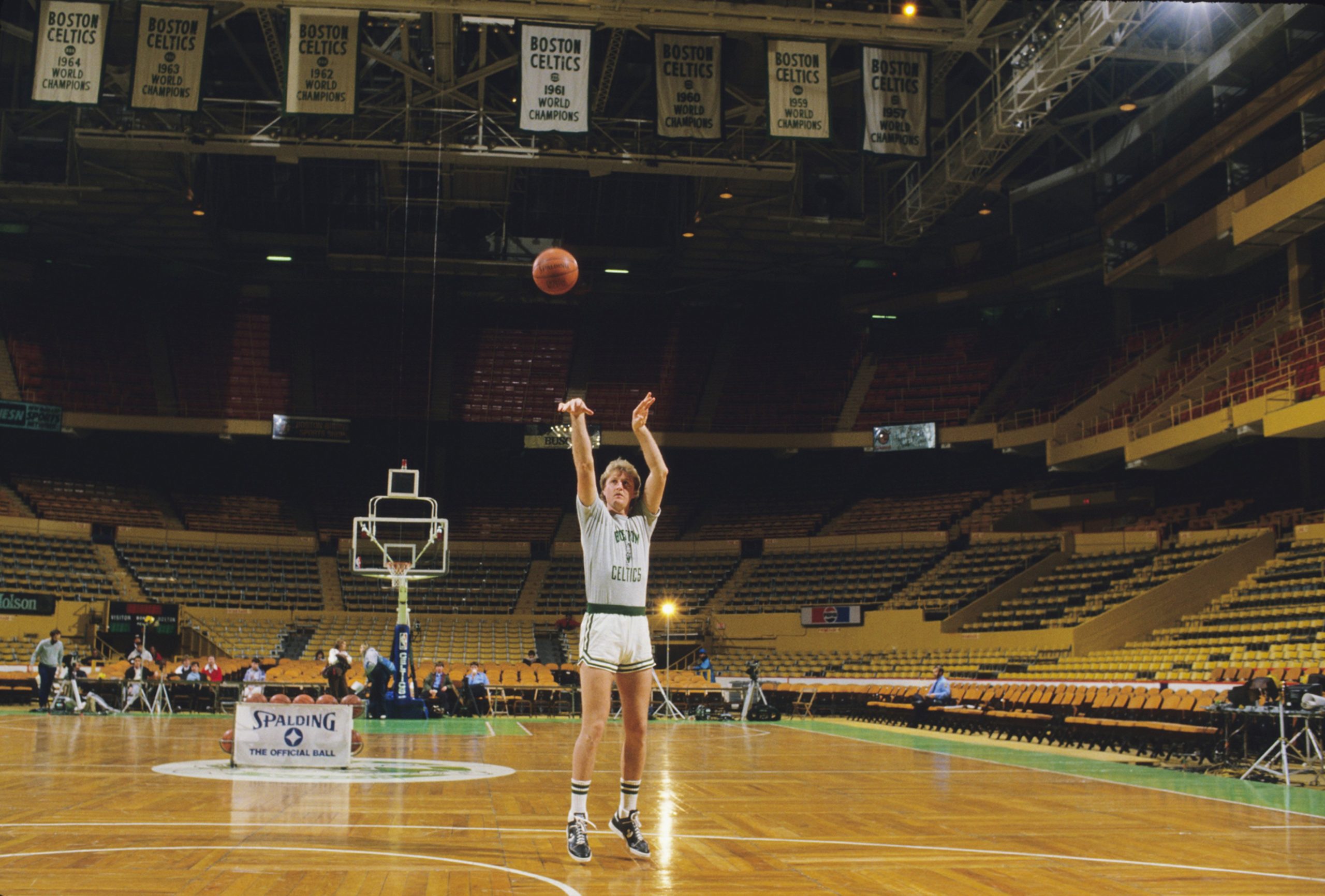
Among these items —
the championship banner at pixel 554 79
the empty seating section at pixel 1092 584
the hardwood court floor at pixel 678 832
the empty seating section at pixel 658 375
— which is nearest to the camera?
the hardwood court floor at pixel 678 832

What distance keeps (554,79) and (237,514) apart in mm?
22501

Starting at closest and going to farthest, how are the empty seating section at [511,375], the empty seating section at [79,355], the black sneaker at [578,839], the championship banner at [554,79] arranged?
the black sneaker at [578,839], the championship banner at [554,79], the empty seating section at [79,355], the empty seating section at [511,375]

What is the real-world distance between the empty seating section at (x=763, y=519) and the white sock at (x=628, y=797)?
30449 millimetres

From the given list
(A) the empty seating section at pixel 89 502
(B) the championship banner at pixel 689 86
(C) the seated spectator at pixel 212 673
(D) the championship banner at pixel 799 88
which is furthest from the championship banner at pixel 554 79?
(A) the empty seating section at pixel 89 502

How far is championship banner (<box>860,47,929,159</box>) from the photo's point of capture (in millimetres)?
20422

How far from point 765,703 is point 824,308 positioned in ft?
61.8

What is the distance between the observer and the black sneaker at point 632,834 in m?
5.65

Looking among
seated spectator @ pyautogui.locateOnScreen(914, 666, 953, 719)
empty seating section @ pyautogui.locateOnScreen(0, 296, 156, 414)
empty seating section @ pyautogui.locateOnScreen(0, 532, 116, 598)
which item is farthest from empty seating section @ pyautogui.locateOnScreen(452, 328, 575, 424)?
seated spectator @ pyautogui.locateOnScreen(914, 666, 953, 719)

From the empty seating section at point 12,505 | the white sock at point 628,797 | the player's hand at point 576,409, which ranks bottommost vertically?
the white sock at point 628,797

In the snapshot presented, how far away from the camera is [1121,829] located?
277 inches

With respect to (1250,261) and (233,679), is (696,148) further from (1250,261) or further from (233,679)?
(233,679)

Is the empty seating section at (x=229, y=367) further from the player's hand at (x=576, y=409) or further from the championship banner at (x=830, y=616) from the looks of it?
the player's hand at (x=576, y=409)

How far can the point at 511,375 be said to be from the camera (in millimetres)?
37656

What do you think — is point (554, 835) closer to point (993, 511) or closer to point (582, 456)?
point (582, 456)
